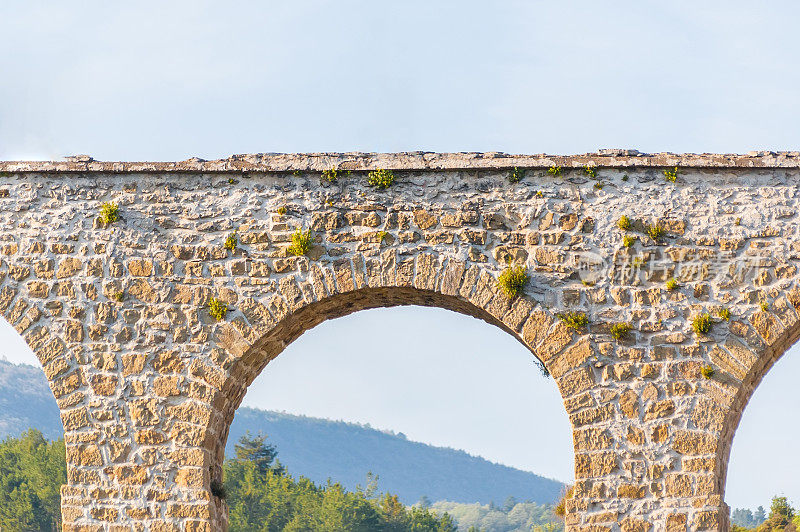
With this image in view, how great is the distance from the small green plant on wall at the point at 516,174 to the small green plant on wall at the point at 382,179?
3.22 ft

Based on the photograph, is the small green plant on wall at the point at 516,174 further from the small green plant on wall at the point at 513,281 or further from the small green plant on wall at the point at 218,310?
the small green plant on wall at the point at 218,310

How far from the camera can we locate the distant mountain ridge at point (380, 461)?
415 feet

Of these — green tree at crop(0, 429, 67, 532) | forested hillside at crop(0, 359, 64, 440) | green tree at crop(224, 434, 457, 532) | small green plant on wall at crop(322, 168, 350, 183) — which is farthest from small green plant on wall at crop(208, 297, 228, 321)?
forested hillside at crop(0, 359, 64, 440)

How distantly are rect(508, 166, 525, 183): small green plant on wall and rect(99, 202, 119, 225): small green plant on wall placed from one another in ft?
10.8

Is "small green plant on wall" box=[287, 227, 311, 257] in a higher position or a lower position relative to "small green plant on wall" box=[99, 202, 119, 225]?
lower

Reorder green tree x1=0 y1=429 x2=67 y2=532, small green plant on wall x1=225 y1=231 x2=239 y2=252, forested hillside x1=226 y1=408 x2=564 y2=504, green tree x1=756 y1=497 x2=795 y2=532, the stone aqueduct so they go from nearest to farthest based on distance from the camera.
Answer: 1. the stone aqueduct
2. small green plant on wall x1=225 y1=231 x2=239 y2=252
3. green tree x1=756 y1=497 x2=795 y2=532
4. green tree x1=0 y1=429 x2=67 y2=532
5. forested hillside x1=226 y1=408 x2=564 y2=504

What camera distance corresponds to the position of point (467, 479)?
132m

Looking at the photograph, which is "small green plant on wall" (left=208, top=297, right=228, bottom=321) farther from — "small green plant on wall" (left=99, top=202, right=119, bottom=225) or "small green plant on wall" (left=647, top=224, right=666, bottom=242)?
"small green plant on wall" (left=647, top=224, right=666, bottom=242)

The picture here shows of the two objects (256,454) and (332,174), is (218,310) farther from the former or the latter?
(256,454)

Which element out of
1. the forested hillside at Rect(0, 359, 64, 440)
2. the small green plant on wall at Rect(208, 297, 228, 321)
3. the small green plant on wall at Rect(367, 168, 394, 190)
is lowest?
the small green plant on wall at Rect(208, 297, 228, 321)

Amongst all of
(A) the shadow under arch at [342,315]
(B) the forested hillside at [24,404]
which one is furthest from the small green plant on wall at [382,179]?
(B) the forested hillside at [24,404]

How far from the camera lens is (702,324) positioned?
25.1ft

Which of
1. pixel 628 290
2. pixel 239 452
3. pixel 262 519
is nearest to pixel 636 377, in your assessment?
pixel 628 290

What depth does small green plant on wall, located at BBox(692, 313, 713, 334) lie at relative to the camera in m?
7.64
